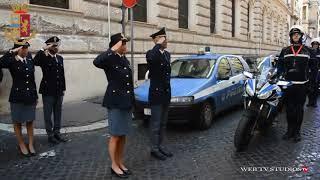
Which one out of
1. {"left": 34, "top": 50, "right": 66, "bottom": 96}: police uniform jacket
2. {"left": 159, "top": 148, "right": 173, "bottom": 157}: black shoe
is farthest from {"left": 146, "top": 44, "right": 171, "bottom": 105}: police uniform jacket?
{"left": 34, "top": 50, "right": 66, "bottom": 96}: police uniform jacket

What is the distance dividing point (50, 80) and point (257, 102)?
3290mm

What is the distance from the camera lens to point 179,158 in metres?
6.10

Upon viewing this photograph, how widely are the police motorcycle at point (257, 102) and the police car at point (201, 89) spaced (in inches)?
50.7

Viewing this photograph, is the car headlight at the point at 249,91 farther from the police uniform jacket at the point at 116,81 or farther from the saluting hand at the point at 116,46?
the saluting hand at the point at 116,46

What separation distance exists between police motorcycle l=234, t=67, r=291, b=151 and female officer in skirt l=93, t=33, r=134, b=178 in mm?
1940

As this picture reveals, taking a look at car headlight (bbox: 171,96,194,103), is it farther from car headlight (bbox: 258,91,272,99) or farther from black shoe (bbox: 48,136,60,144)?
black shoe (bbox: 48,136,60,144)

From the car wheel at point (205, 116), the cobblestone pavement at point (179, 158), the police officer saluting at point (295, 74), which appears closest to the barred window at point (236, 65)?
the car wheel at point (205, 116)

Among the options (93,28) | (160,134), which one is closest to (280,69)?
(160,134)

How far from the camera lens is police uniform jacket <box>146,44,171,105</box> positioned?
20.2 ft

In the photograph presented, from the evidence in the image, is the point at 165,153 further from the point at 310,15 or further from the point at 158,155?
the point at 310,15

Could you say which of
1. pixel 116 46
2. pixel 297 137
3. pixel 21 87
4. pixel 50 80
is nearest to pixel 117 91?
pixel 116 46

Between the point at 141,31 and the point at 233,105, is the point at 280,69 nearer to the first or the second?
the point at 233,105

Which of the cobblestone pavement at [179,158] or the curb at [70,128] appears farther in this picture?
the curb at [70,128]

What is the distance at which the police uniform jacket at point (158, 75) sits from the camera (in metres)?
6.15
